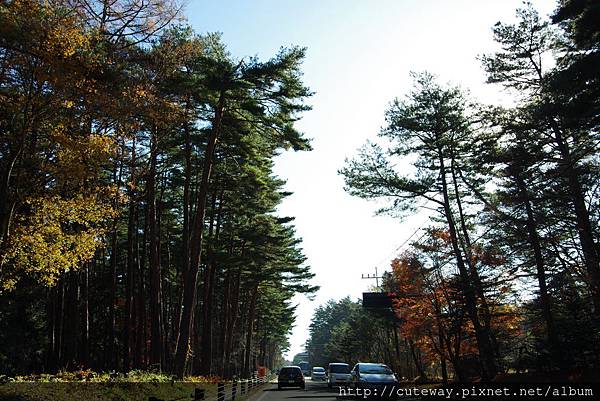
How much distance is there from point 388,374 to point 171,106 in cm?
1516

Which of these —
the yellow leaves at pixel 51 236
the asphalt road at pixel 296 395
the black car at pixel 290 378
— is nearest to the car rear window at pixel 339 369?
the asphalt road at pixel 296 395

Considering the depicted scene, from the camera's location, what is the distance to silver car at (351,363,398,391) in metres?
19.3

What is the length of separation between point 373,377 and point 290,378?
52.3 ft

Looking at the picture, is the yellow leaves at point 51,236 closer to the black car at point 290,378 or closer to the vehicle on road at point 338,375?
the black car at point 290,378

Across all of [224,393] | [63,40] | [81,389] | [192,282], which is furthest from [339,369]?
[63,40]

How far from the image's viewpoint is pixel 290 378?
3428 centimetres

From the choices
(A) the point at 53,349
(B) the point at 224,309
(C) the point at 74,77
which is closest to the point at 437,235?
(C) the point at 74,77

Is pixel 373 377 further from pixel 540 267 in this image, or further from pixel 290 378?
pixel 290 378

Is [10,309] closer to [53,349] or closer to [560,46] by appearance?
[53,349]

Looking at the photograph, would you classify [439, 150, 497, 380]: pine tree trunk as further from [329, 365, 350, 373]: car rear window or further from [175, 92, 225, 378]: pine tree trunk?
[329, 365, 350, 373]: car rear window

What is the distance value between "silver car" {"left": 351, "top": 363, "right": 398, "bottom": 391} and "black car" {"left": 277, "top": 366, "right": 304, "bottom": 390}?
1376 centimetres

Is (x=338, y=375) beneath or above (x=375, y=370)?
beneath

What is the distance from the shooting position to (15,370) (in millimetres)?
34625

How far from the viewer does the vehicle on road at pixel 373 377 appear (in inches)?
762
